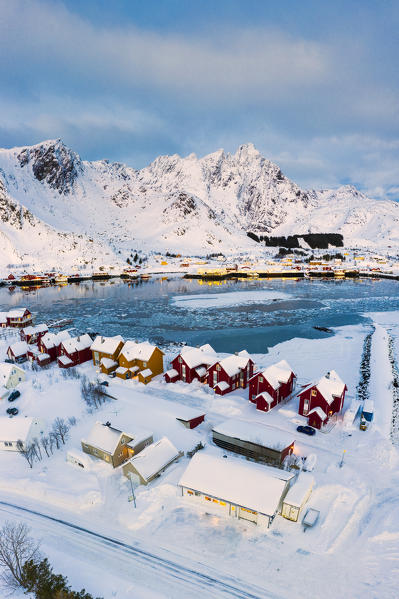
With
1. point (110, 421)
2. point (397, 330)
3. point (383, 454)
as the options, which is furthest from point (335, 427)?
point (397, 330)

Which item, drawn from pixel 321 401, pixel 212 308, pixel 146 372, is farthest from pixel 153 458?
pixel 212 308

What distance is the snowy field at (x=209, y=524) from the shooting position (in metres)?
16.1

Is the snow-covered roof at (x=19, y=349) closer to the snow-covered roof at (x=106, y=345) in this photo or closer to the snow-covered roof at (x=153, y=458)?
the snow-covered roof at (x=106, y=345)

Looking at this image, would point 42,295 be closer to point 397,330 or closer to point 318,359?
point 318,359

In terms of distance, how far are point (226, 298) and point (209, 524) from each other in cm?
8527

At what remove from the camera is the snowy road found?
51.4 feet

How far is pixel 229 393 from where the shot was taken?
37656 mm

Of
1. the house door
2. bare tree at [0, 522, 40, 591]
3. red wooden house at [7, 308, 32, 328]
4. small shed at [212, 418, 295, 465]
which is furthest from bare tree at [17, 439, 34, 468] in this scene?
red wooden house at [7, 308, 32, 328]

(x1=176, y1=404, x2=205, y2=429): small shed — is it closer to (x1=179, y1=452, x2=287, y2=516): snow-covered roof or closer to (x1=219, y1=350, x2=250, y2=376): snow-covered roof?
(x1=219, y1=350, x2=250, y2=376): snow-covered roof

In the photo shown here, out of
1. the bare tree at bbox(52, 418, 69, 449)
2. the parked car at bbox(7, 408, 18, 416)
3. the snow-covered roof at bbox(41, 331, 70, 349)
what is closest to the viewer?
the bare tree at bbox(52, 418, 69, 449)

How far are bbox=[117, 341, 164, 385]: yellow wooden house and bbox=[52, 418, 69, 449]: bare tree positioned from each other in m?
11.4

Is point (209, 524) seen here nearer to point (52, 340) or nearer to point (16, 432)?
point (16, 432)

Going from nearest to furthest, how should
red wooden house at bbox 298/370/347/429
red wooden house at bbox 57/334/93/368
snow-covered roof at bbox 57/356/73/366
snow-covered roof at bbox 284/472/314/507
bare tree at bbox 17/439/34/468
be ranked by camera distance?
snow-covered roof at bbox 284/472/314/507, bare tree at bbox 17/439/34/468, red wooden house at bbox 298/370/347/429, snow-covered roof at bbox 57/356/73/366, red wooden house at bbox 57/334/93/368

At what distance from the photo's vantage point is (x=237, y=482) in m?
20.2
